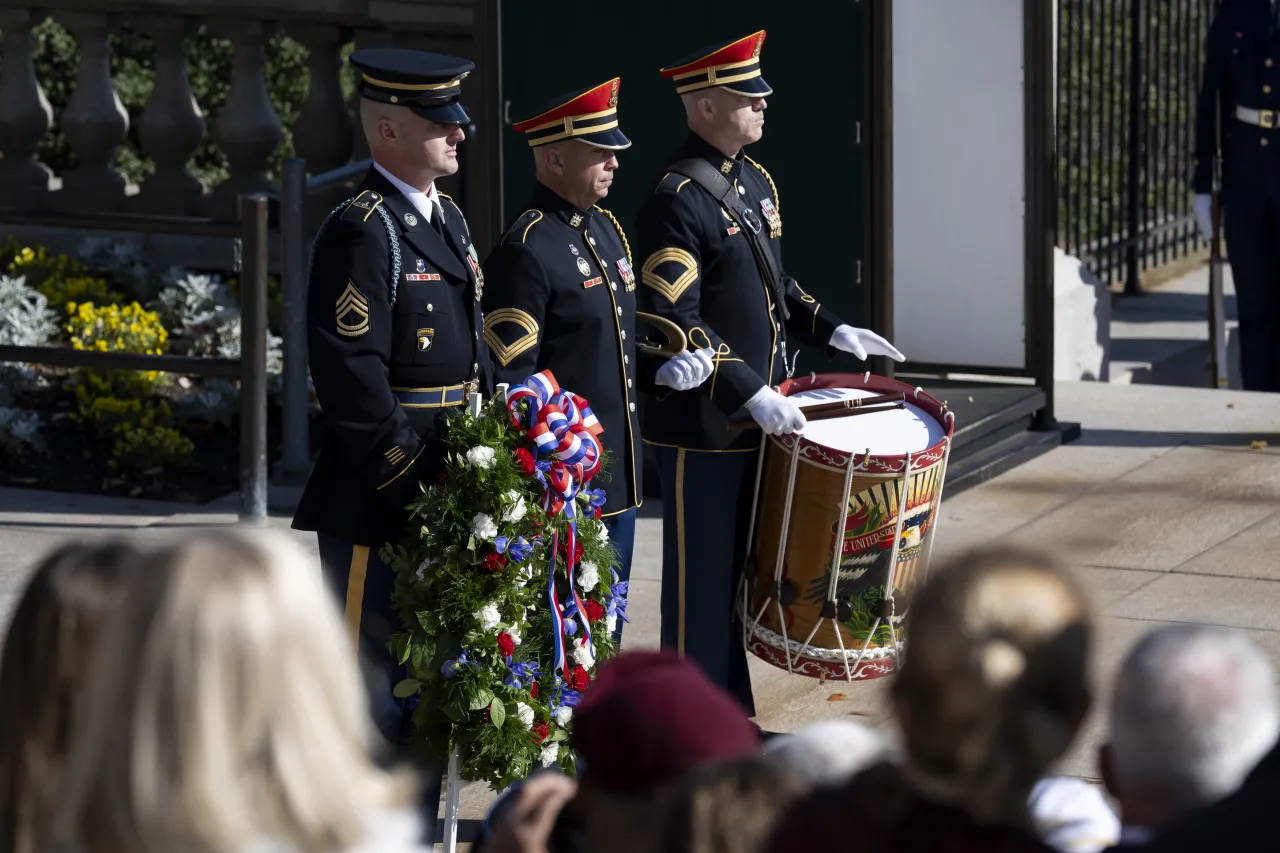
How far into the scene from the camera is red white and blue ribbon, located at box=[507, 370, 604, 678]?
14.7 feet

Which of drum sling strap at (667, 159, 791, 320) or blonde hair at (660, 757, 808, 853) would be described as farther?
drum sling strap at (667, 159, 791, 320)

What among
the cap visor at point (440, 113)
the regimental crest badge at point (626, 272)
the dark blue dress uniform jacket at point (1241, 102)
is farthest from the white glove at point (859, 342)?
the dark blue dress uniform jacket at point (1241, 102)

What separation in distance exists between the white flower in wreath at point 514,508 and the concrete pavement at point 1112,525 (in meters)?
1.05

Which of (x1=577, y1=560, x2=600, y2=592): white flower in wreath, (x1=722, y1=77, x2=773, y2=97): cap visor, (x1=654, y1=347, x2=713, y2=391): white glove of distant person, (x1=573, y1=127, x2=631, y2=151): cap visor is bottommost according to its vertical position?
(x1=577, y1=560, x2=600, y2=592): white flower in wreath

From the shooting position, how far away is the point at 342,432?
4.53m

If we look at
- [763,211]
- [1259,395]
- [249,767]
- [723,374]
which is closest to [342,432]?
[723,374]

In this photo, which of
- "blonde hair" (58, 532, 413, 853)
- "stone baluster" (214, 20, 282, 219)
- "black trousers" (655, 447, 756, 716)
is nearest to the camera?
"blonde hair" (58, 532, 413, 853)

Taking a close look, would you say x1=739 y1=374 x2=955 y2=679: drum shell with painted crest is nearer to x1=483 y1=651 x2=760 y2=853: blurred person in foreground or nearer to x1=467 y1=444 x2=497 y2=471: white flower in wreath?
x1=467 y1=444 x2=497 y2=471: white flower in wreath

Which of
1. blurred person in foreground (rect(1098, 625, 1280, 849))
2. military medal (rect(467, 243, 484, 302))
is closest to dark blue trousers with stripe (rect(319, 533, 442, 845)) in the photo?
military medal (rect(467, 243, 484, 302))

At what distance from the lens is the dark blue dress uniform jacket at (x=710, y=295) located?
5227 mm

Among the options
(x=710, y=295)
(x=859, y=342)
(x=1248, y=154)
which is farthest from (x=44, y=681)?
(x=1248, y=154)

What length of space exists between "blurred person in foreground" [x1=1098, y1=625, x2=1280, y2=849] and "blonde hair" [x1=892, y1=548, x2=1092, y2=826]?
8 centimetres

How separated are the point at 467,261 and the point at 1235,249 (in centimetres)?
611

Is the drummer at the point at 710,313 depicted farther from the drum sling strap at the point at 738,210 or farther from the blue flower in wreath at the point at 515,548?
the blue flower in wreath at the point at 515,548
